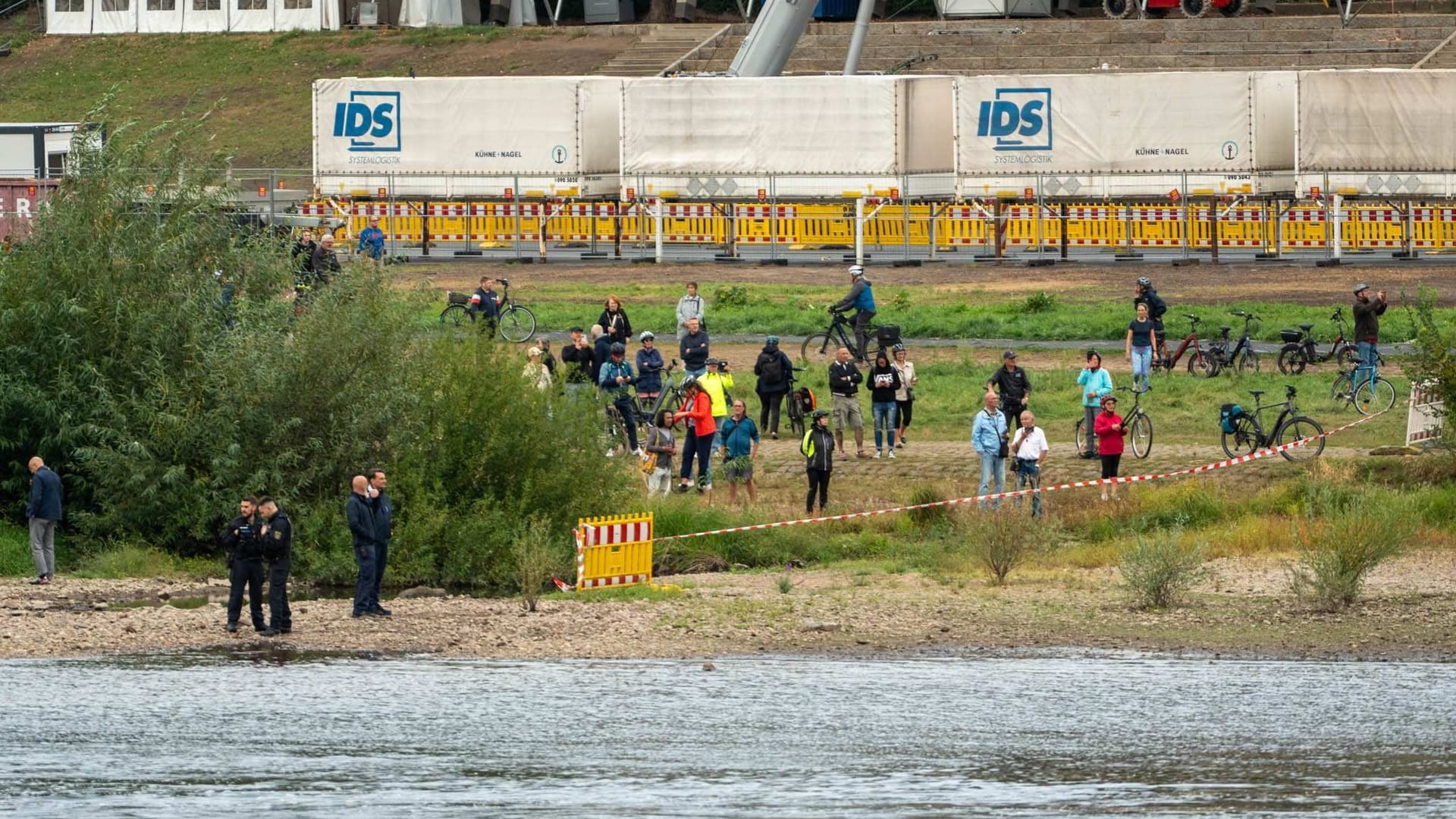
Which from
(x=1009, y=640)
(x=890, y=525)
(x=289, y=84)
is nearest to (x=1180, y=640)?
(x=1009, y=640)

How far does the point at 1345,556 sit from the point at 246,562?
1105 centimetres

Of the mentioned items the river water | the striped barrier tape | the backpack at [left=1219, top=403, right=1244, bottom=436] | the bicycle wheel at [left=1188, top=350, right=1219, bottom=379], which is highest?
the bicycle wheel at [left=1188, top=350, right=1219, bottom=379]

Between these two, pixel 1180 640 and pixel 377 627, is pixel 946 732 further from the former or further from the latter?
pixel 377 627

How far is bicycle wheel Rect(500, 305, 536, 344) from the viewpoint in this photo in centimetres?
3609

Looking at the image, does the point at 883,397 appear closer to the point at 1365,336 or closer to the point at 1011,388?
the point at 1011,388

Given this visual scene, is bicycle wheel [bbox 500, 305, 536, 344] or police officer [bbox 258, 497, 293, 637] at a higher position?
bicycle wheel [bbox 500, 305, 536, 344]

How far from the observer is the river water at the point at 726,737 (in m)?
15.7

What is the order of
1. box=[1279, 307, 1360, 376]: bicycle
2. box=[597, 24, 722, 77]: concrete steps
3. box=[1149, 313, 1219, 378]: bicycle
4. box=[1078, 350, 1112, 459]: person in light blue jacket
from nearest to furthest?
box=[1078, 350, 1112, 459]: person in light blue jacket
box=[1279, 307, 1360, 376]: bicycle
box=[1149, 313, 1219, 378]: bicycle
box=[597, 24, 722, 77]: concrete steps

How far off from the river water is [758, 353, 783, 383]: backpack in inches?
383

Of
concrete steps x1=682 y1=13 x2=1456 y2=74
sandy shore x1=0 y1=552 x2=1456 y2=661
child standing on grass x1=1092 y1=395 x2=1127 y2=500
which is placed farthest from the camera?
concrete steps x1=682 y1=13 x2=1456 y2=74

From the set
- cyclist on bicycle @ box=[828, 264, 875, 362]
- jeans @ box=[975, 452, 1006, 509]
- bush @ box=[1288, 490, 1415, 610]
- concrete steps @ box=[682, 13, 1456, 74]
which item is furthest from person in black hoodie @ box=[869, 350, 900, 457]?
concrete steps @ box=[682, 13, 1456, 74]

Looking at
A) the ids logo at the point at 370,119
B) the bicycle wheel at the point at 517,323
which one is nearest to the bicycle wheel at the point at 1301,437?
the bicycle wheel at the point at 517,323

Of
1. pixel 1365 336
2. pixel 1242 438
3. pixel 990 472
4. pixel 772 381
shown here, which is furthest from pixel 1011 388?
pixel 1365 336

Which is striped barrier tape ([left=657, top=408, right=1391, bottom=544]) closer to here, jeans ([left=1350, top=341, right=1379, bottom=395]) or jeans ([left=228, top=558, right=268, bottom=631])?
jeans ([left=1350, top=341, right=1379, bottom=395])
